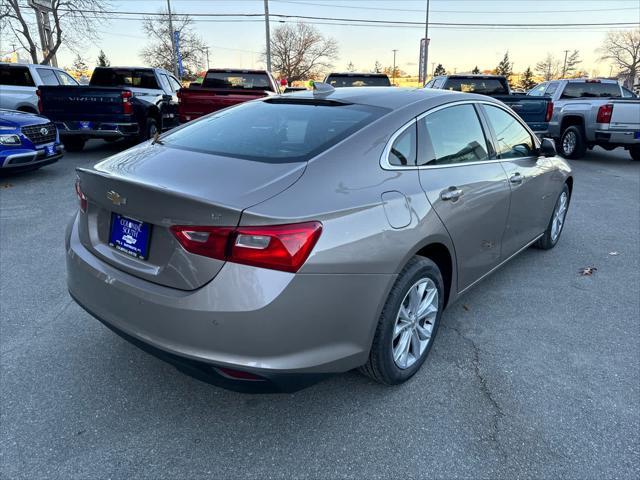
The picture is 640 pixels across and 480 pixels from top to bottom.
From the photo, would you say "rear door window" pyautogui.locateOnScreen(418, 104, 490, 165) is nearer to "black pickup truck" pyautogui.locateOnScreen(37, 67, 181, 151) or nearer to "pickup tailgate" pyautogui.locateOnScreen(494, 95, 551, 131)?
"black pickup truck" pyautogui.locateOnScreen(37, 67, 181, 151)

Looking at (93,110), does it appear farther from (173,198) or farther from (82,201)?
(173,198)

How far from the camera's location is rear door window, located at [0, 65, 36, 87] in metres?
11.8

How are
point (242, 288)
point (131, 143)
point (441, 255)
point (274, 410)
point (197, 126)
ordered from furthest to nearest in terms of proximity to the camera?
point (131, 143) < point (197, 126) < point (441, 255) < point (274, 410) < point (242, 288)

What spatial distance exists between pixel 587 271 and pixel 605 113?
25.1 ft

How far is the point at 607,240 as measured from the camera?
5562mm

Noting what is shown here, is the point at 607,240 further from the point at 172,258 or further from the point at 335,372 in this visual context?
the point at 172,258

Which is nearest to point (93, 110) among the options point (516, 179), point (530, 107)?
point (516, 179)

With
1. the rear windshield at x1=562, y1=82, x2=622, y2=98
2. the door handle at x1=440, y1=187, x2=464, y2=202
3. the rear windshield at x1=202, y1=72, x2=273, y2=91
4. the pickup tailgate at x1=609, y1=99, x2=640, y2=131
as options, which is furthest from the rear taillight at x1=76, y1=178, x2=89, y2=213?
the rear windshield at x1=562, y1=82, x2=622, y2=98

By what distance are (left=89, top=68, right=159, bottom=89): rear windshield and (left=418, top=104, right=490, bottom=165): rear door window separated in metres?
11.4

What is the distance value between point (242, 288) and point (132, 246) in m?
0.66

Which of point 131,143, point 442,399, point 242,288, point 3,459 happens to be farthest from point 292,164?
point 131,143

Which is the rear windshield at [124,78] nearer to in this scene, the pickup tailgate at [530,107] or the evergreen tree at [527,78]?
the pickup tailgate at [530,107]

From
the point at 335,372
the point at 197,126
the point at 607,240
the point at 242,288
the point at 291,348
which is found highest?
the point at 197,126

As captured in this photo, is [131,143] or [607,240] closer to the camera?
[607,240]
